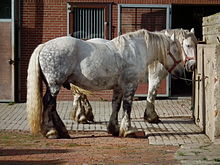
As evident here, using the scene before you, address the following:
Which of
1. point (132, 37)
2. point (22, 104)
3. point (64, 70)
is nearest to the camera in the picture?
point (64, 70)

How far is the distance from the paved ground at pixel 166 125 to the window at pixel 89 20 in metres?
2.02

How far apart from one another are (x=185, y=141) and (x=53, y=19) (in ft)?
24.3

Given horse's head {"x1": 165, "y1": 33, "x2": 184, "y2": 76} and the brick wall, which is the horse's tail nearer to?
horse's head {"x1": 165, "y1": 33, "x2": 184, "y2": 76}

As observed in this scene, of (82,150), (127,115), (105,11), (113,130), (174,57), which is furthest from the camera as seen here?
(105,11)

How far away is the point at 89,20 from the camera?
15203 millimetres

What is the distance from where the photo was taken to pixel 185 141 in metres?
9.00

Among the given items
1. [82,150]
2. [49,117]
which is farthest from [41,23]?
[82,150]

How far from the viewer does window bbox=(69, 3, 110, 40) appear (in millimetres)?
15156

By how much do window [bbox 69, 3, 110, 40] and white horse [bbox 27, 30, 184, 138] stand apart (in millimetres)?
5539

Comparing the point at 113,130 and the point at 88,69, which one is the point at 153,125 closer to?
the point at 113,130

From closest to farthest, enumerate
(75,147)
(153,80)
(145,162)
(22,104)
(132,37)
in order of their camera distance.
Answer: (145,162)
(75,147)
(132,37)
(153,80)
(22,104)

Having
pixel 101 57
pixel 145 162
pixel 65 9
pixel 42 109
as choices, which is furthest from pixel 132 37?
pixel 65 9

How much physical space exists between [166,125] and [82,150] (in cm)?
312

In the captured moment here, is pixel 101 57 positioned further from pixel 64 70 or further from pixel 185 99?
pixel 185 99
